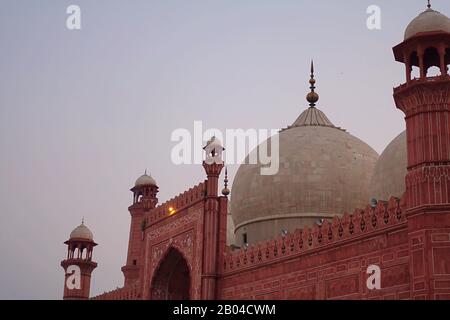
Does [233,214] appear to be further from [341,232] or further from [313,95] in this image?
[341,232]

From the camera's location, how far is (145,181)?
26.7 metres

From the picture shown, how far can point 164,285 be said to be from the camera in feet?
69.7

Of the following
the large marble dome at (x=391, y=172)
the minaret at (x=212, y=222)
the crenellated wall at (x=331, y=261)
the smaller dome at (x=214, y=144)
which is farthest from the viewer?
the smaller dome at (x=214, y=144)

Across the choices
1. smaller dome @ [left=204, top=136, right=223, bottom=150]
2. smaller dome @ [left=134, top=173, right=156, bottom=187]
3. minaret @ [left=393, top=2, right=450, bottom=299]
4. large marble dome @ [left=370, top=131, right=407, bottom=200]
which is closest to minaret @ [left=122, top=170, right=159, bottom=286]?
smaller dome @ [left=134, top=173, right=156, bottom=187]

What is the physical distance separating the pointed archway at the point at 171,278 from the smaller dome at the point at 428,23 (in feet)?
32.2

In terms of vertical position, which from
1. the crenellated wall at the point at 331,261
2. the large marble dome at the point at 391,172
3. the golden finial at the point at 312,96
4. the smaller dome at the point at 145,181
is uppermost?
the golden finial at the point at 312,96

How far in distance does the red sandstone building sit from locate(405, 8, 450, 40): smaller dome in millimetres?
22

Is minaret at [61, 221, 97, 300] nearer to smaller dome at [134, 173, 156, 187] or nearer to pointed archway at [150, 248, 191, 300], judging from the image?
smaller dome at [134, 173, 156, 187]

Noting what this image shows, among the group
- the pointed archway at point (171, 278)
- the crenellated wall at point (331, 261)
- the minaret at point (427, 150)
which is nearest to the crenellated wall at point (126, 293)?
the pointed archway at point (171, 278)

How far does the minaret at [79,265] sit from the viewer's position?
2714 centimetres

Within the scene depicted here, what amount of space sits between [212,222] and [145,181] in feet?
27.5

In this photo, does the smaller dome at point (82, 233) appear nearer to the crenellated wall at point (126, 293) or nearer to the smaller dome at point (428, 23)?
the crenellated wall at point (126, 293)

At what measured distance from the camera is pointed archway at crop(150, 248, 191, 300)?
20.9 metres
